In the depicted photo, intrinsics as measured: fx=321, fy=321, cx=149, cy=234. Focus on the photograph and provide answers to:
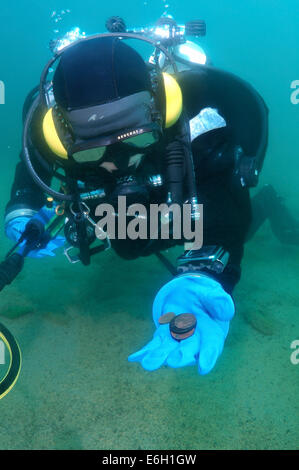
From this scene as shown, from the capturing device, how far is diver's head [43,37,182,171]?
5.98 ft

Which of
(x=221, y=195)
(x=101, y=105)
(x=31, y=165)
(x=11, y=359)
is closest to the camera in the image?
(x=11, y=359)

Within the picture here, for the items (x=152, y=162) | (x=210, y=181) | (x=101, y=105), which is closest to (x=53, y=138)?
(x=101, y=105)

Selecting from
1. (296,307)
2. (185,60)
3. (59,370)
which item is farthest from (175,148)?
(296,307)

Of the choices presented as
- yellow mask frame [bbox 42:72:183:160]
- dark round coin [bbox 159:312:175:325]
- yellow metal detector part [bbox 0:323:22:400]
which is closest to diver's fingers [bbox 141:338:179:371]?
dark round coin [bbox 159:312:175:325]

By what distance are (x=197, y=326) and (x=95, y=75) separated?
5.29 ft

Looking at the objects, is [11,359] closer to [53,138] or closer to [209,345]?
[209,345]

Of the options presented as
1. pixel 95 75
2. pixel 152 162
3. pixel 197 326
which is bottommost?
pixel 197 326

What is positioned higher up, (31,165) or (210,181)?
(31,165)

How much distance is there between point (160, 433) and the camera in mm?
2348

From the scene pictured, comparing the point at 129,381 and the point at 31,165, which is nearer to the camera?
the point at 31,165

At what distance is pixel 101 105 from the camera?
5.97ft

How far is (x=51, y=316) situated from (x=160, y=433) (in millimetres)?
1588

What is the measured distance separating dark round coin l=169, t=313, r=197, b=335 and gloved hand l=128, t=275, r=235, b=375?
0.52 ft

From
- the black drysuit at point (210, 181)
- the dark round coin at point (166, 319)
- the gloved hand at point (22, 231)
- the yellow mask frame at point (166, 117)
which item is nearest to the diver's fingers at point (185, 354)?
the dark round coin at point (166, 319)
